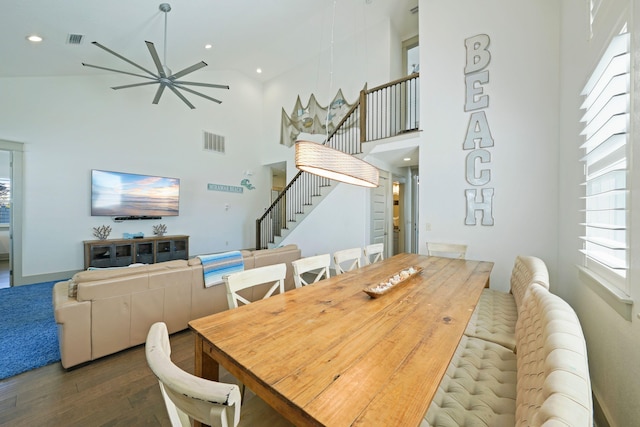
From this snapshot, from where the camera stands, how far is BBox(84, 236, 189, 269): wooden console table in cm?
485

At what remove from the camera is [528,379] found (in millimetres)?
852

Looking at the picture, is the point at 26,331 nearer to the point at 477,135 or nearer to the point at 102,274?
the point at 102,274

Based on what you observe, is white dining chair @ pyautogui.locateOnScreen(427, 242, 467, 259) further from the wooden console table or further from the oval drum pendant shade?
the wooden console table

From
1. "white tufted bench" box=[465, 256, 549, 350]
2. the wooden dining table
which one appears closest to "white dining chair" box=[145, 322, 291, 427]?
the wooden dining table

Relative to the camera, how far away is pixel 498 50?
11.2ft

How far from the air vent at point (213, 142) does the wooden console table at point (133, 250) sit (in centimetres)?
255

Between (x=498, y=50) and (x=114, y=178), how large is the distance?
7.16m

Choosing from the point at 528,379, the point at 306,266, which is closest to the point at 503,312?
the point at 528,379

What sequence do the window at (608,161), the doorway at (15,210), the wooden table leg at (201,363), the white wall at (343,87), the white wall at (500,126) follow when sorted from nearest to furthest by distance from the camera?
the wooden table leg at (201,363) → the window at (608,161) → the white wall at (500,126) → the doorway at (15,210) → the white wall at (343,87)

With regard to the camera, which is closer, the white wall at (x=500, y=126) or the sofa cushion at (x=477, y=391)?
the sofa cushion at (x=477, y=391)

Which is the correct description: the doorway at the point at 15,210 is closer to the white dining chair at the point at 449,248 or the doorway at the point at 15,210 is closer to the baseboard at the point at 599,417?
the white dining chair at the point at 449,248

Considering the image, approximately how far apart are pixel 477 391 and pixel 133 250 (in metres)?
6.18

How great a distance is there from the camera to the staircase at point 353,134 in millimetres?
5000

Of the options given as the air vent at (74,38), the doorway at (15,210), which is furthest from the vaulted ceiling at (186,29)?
the doorway at (15,210)
